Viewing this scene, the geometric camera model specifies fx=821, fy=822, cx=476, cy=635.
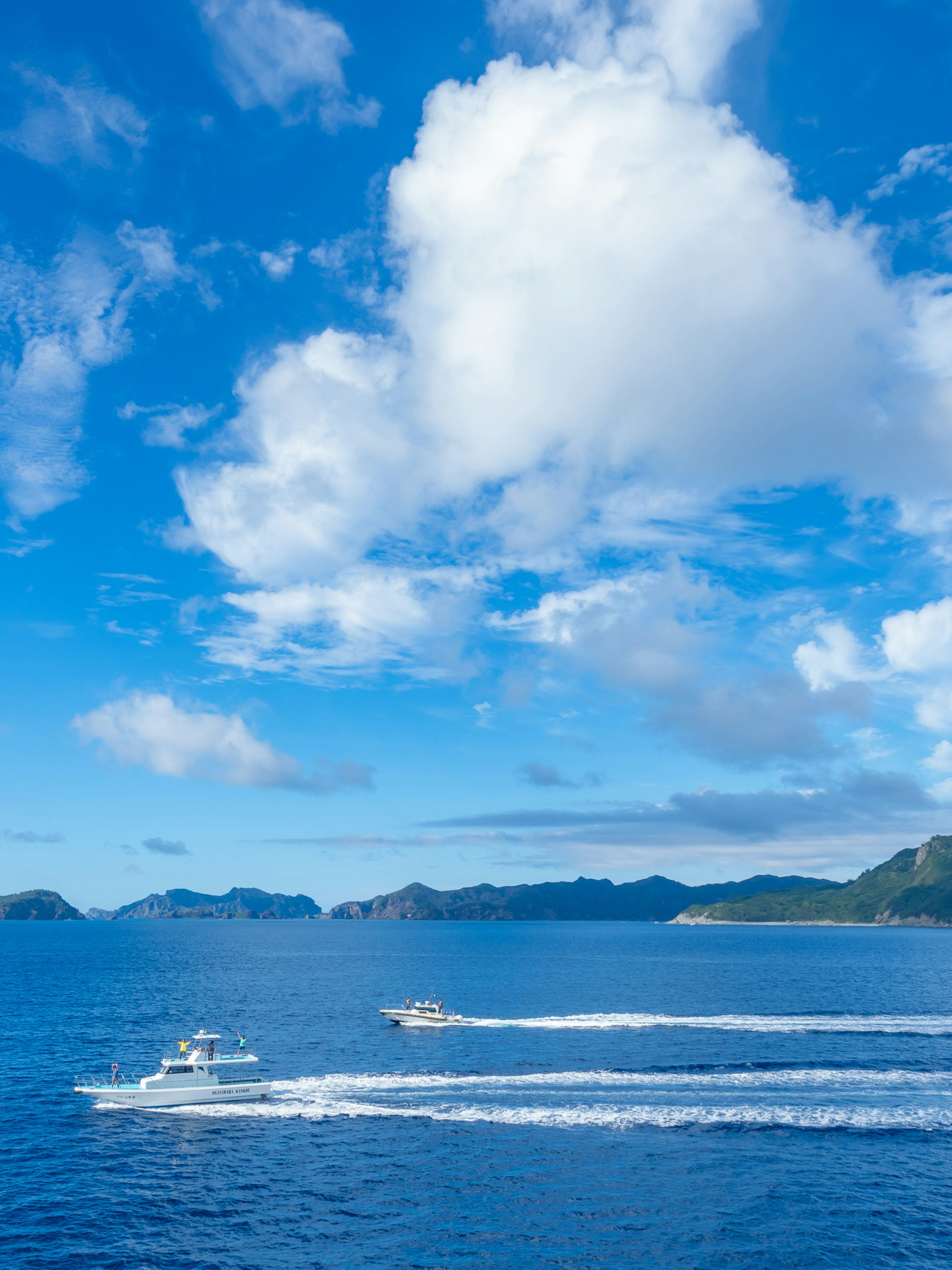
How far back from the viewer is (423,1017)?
131 metres

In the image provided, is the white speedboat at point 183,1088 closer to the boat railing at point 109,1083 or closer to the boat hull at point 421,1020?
the boat railing at point 109,1083

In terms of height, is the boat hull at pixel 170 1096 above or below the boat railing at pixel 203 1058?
below

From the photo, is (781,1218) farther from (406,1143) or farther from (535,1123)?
(406,1143)

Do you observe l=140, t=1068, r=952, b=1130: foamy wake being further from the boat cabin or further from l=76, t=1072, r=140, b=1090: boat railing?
l=76, t=1072, r=140, b=1090: boat railing

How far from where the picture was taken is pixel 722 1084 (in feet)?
300

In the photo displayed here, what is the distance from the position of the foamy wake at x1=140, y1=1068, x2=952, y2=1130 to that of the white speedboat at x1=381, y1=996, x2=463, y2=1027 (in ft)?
113

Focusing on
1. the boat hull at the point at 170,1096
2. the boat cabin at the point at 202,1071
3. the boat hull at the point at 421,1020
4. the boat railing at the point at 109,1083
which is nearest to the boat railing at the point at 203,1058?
the boat cabin at the point at 202,1071

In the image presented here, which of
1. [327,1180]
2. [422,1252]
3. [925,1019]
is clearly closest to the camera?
[422,1252]

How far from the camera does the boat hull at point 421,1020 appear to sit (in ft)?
427

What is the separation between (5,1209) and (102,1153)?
12.2m

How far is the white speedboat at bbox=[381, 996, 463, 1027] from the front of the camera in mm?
130250

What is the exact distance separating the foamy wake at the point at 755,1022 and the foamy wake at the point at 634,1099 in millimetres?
31409

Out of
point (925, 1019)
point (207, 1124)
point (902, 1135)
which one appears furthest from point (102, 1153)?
point (925, 1019)

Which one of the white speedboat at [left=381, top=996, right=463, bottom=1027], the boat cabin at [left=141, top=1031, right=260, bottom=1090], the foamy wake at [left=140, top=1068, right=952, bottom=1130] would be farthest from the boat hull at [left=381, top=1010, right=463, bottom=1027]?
the boat cabin at [left=141, top=1031, right=260, bottom=1090]
